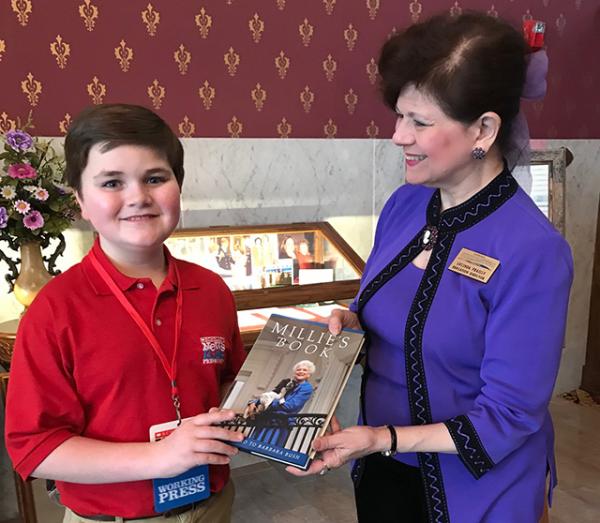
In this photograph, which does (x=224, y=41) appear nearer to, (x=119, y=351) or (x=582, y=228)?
(x=119, y=351)

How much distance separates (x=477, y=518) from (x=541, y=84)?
1052mm

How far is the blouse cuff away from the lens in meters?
1.21

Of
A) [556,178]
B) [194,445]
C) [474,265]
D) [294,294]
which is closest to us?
[194,445]

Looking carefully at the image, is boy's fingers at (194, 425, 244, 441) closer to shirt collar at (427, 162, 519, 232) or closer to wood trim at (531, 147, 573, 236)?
shirt collar at (427, 162, 519, 232)

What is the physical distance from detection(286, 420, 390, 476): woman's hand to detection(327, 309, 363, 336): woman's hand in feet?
0.78

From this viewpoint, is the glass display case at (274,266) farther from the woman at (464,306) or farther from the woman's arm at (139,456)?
the woman's arm at (139,456)

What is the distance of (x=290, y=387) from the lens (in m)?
1.20

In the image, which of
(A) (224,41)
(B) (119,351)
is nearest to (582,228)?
(A) (224,41)

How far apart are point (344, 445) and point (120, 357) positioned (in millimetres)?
512

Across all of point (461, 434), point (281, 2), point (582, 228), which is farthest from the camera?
point (582, 228)

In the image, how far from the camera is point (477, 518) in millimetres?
1308

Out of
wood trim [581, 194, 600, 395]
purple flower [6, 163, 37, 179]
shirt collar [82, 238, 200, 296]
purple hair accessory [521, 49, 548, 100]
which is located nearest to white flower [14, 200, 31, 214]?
purple flower [6, 163, 37, 179]

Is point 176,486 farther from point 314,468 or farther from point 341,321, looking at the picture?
point 341,321

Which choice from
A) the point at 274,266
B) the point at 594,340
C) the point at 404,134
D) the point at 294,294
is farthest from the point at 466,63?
the point at 594,340
